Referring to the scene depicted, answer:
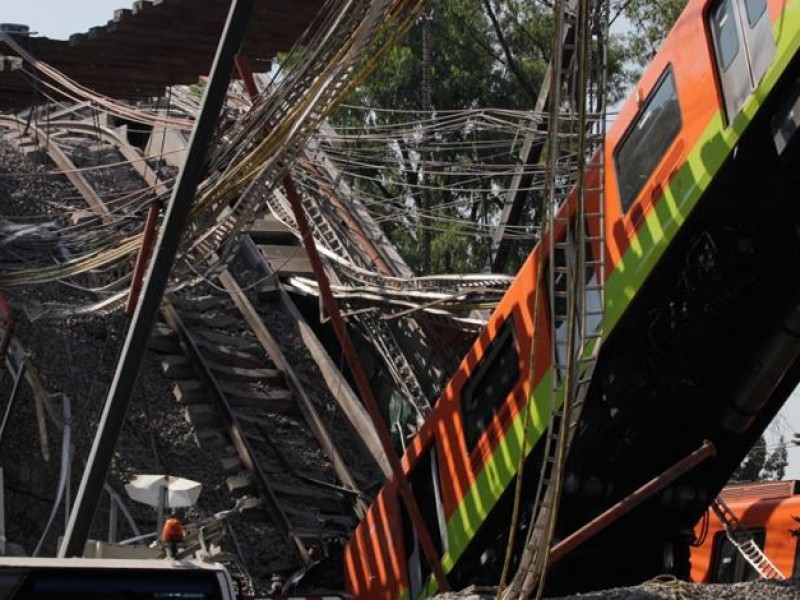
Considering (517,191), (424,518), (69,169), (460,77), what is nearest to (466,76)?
(460,77)

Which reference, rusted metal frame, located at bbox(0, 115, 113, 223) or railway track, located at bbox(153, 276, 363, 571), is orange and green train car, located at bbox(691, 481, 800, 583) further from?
rusted metal frame, located at bbox(0, 115, 113, 223)

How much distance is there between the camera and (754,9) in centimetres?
1161

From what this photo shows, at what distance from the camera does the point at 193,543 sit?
43.0ft

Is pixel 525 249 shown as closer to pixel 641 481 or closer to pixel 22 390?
pixel 22 390

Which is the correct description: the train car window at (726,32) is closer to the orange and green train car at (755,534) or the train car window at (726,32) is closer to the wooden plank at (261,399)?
the orange and green train car at (755,534)

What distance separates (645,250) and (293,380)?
9.69 m

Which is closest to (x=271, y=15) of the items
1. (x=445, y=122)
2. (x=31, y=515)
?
(x=445, y=122)

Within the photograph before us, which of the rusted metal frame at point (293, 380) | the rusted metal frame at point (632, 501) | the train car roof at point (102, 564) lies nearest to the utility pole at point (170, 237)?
the train car roof at point (102, 564)

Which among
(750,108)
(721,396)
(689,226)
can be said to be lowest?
(721,396)

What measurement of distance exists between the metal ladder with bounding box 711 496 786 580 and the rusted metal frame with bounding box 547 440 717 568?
1748mm

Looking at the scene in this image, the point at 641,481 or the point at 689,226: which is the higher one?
the point at 689,226

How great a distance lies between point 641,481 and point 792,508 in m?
2.48

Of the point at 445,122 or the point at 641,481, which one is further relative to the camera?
the point at 445,122

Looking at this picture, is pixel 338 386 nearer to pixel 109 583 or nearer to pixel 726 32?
pixel 726 32
